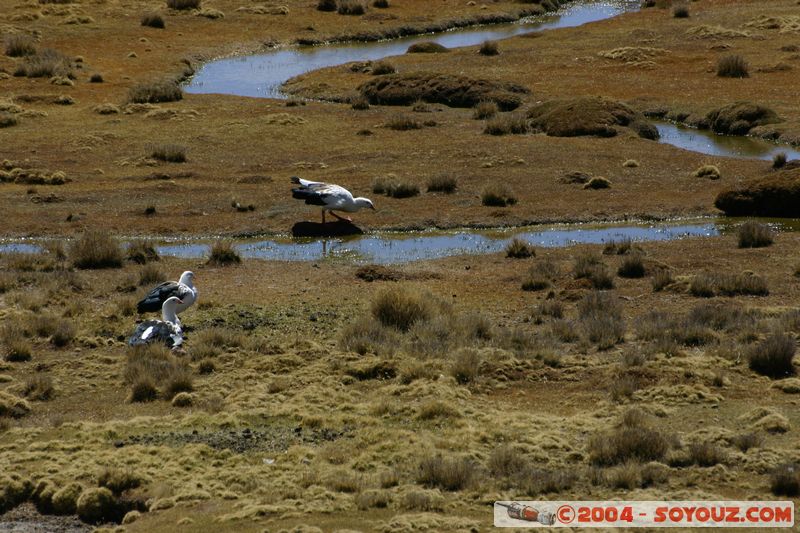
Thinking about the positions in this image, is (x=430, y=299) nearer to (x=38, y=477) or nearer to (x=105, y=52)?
(x=38, y=477)

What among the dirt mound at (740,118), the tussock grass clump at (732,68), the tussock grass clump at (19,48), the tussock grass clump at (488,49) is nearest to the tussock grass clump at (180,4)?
the tussock grass clump at (19,48)

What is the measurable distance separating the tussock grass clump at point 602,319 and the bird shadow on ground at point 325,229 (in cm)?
747

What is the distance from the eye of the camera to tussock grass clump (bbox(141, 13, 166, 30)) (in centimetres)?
5750

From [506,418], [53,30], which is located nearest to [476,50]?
[53,30]

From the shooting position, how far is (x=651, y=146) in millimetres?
34906

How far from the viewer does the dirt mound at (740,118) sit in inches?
1476

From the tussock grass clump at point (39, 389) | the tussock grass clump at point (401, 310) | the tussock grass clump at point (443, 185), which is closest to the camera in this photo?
Answer: the tussock grass clump at point (39, 389)

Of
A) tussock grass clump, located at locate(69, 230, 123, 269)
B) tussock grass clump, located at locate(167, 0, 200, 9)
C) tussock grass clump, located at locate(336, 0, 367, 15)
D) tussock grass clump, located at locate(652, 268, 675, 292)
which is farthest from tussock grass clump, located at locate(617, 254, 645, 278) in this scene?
tussock grass clump, located at locate(167, 0, 200, 9)

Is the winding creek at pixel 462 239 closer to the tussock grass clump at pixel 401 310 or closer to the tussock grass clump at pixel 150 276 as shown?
the tussock grass clump at pixel 150 276

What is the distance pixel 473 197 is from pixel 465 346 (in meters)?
12.2

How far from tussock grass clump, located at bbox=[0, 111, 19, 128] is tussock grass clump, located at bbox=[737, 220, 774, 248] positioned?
2295 centimetres

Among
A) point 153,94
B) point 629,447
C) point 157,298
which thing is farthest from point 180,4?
point 629,447

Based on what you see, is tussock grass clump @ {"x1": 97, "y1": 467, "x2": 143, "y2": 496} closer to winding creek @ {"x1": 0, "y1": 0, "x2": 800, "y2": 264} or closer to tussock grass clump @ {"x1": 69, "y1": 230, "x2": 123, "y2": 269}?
tussock grass clump @ {"x1": 69, "y1": 230, "x2": 123, "y2": 269}

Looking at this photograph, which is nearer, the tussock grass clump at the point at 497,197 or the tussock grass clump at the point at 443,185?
the tussock grass clump at the point at 497,197
